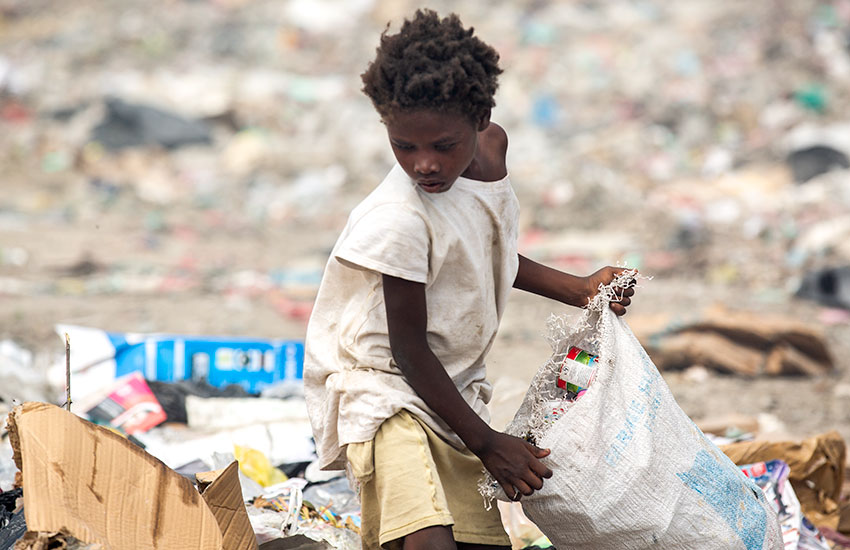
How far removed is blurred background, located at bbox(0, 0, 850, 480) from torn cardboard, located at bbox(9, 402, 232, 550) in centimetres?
153

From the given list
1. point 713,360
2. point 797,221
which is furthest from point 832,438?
point 797,221

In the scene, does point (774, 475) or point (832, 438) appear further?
point (832, 438)

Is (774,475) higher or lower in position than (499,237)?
lower

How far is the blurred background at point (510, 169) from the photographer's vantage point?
4891mm

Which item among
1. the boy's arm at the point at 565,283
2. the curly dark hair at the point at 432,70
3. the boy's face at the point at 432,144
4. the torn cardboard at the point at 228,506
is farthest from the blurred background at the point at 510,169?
the curly dark hair at the point at 432,70

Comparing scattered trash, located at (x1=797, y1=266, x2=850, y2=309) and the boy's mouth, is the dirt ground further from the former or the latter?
the boy's mouth

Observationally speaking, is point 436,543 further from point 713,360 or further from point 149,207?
point 149,207

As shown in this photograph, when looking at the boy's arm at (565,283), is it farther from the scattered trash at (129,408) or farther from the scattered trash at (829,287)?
the scattered trash at (829,287)

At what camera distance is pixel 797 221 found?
732 centimetres

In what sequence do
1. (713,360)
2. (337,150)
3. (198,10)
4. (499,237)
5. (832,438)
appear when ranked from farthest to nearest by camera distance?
(198,10) < (337,150) < (713,360) < (832,438) < (499,237)

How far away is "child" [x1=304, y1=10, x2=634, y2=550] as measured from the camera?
1.75 metres

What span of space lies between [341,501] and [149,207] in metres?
6.66

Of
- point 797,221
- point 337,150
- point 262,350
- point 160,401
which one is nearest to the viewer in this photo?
point 160,401

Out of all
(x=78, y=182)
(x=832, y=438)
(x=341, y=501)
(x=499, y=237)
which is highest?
(x=78, y=182)
